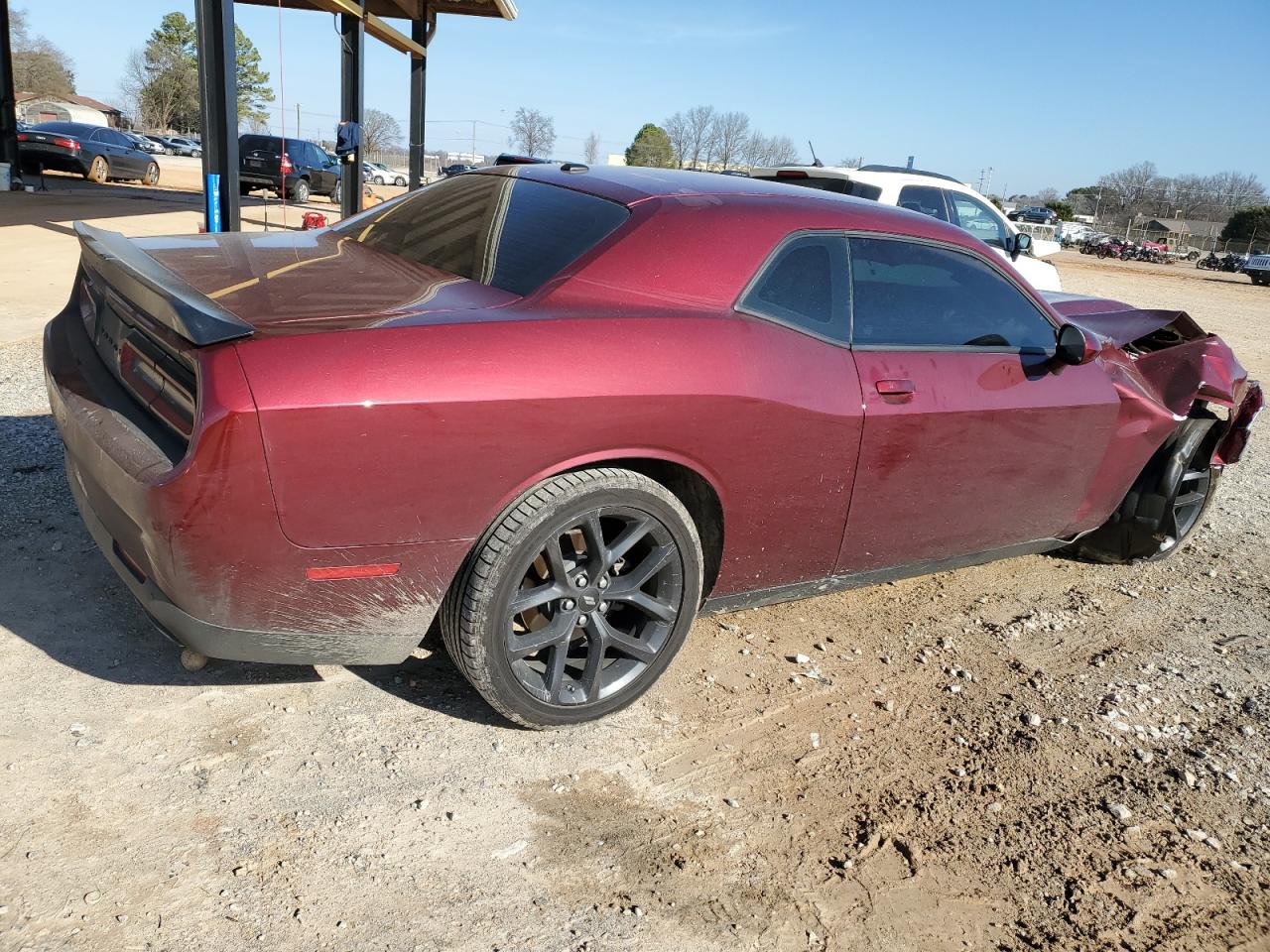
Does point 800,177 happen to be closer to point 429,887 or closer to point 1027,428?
point 1027,428

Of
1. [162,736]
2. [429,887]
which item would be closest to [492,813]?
[429,887]

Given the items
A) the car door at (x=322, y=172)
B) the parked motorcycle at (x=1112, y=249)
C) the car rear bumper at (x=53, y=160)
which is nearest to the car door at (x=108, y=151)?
the car rear bumper at (x=53, y=160)

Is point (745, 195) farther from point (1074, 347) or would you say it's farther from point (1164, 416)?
point (1164, 416)

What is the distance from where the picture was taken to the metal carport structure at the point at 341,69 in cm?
970

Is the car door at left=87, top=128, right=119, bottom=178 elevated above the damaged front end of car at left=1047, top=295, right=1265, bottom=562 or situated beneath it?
situated beneath

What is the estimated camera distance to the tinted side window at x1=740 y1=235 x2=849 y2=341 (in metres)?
3.08

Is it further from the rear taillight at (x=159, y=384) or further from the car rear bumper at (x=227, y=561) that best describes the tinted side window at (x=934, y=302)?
the rear taillight at (x=159, y=384)

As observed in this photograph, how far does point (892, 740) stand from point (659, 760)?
0.77m

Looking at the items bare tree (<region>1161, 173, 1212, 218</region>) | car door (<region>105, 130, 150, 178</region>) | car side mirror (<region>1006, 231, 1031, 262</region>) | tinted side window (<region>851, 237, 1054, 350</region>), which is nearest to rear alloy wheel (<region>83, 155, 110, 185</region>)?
car door (<region>105, 130, 150, 178</region>)

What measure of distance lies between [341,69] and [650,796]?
581 inches

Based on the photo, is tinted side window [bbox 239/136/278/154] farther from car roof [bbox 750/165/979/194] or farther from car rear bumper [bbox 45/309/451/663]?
car rear bumper [bbox 45/309/451/663]

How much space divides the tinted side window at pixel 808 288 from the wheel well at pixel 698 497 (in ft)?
1.78

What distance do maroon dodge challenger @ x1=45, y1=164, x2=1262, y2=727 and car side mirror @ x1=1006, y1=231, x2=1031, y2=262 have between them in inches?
228

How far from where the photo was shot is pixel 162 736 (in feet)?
8.77
